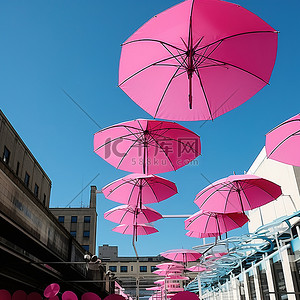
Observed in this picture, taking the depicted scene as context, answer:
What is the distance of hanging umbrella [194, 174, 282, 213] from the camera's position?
38.9 ft

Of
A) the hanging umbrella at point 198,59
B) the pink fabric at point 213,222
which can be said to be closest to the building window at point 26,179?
the pink fabric at point 213,222

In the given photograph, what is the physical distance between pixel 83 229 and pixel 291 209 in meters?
56.8

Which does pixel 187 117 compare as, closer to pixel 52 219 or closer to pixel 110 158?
pixel 110 158

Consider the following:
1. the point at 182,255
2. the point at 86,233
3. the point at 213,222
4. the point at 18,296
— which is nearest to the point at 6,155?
the point at 182,255

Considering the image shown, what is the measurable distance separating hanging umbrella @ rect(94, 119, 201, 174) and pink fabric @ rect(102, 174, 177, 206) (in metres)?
1.78

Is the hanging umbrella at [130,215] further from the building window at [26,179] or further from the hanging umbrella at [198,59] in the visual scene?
the building window at [26,179]

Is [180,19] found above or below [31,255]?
above

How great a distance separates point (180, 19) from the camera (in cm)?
584

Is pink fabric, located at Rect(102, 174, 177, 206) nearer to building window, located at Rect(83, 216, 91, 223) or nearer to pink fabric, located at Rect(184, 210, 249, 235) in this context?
pink fabric, located at Rect(184, 210, 249, 235)

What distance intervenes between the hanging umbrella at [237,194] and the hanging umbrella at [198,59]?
462 centimetres

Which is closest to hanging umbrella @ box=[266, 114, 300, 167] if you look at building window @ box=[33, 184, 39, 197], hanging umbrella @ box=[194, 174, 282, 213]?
hanging umbrella @ box=[194, 174, 282, 213]

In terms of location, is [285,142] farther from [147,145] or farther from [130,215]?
[130,215]

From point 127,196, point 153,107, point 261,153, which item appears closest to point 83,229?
point 261,153

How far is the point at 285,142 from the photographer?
8.73m
